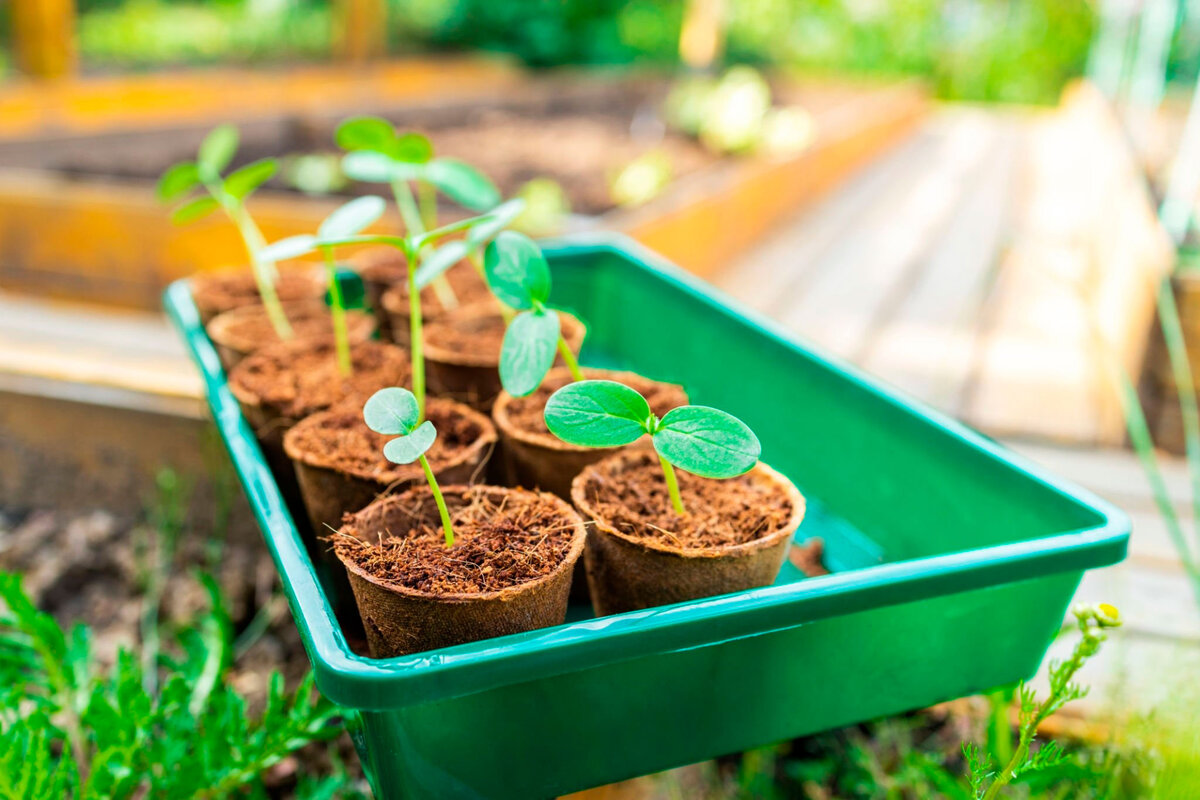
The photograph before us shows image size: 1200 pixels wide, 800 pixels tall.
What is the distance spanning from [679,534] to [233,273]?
79 cm

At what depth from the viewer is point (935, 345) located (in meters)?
2.01

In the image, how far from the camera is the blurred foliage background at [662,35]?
5.01 metres

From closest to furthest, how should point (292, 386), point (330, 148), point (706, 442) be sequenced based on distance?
point (706, 442), point (292, 386), point (330, 148)

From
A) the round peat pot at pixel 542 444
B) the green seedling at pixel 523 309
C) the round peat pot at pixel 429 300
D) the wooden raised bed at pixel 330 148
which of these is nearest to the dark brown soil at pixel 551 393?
the round peat pot at pixel 542 444

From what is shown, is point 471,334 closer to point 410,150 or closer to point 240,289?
point 410,150

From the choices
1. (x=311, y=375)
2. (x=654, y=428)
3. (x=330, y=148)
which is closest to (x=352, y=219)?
(x=311, y=375)

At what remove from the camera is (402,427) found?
1.84ft

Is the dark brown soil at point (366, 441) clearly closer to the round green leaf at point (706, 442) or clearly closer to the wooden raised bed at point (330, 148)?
the round green leaf at point (706, 442)

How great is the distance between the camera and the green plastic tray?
478mm

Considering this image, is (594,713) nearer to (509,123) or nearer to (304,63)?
(509,123)

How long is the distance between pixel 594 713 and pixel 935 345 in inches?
65.2

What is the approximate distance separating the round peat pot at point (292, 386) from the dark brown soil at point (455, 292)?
0.42 feet

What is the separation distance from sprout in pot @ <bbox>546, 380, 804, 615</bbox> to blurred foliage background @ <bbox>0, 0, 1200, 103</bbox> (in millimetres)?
1881

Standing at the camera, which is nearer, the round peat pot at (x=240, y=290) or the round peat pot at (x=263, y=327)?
the round peat pot at (x=263, y=327)
